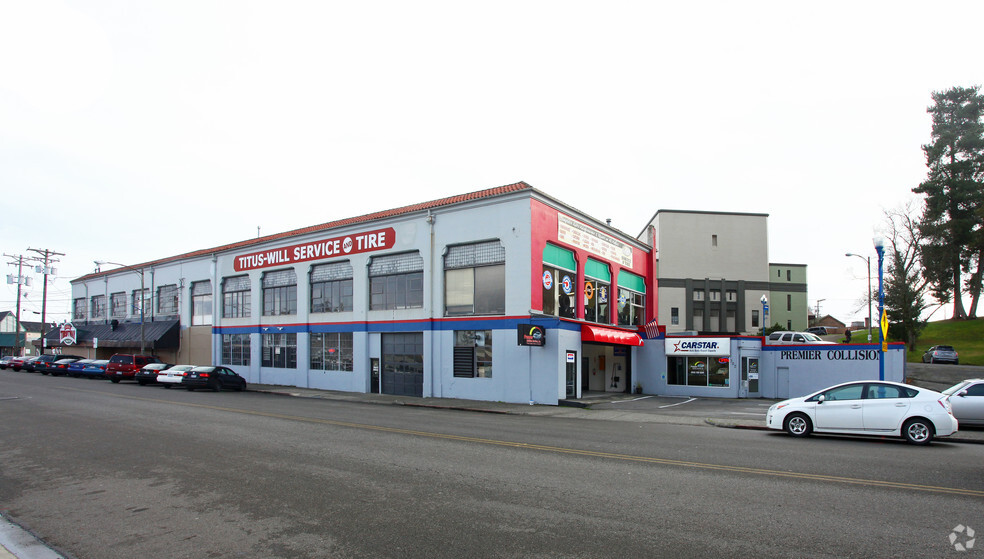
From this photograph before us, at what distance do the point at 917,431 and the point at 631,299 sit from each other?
22.2 metres

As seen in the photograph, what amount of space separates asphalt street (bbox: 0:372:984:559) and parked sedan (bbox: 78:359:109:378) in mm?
28205

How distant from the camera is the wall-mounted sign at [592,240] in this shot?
27.3 meters

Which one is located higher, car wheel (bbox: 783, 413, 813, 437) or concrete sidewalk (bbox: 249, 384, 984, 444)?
car wheel (bbox: 783, 413, 813, 437)

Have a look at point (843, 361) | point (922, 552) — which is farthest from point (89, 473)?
point (843, 361)

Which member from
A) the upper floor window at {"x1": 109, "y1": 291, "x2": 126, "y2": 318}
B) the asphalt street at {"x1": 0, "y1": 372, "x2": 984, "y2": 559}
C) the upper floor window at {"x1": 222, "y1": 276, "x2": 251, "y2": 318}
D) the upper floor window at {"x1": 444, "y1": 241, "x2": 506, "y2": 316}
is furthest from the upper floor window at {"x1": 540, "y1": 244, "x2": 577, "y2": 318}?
the upper floor window at {"x1": 109, "y1": 291, "x2": 126, "y2": 318}

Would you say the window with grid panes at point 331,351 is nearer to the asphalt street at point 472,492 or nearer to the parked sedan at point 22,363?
the asphalt street at point 472,492

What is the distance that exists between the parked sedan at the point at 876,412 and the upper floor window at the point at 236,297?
34.2 meters

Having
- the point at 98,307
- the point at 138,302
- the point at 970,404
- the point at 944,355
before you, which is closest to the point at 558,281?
the point at 970,404

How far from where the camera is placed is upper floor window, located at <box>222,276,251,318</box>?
1516 inches

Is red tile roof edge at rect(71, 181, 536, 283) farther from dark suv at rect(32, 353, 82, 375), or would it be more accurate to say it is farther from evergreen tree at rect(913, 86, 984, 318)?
evergreen tree at rect(913, 86, 984, 318)

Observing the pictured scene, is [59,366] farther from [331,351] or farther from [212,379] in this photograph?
[331,351]

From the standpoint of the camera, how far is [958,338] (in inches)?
2324

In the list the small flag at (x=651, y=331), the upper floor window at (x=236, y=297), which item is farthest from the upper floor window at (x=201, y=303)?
the small flag at (x=651, y=331)

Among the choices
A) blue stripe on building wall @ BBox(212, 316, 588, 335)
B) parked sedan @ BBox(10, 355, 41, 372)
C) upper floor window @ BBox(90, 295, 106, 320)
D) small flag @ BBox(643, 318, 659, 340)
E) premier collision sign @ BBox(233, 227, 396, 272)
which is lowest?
parked sedan @ BBox(10, 355, 41, 372)
